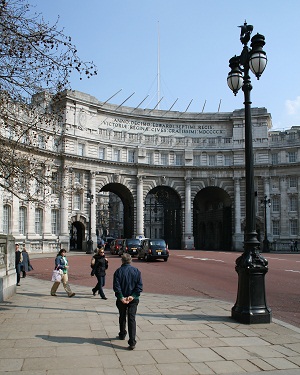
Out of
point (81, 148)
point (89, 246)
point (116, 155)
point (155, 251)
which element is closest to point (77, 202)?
point (81, 148)

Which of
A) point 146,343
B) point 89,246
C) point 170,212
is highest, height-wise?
point 170,212

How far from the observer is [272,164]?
58750 mm

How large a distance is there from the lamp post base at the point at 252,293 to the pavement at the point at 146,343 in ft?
0.73

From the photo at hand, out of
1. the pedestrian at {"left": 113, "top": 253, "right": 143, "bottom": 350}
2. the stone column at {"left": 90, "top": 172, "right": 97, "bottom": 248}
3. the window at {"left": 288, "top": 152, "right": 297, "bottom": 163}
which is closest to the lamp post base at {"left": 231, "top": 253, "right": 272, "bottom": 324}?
the pedestrian at {"left": 113, "top": 253, "right": 143, "bottom": 350}

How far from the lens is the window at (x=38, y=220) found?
47.7 metres

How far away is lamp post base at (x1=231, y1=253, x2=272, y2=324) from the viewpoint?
380 inches

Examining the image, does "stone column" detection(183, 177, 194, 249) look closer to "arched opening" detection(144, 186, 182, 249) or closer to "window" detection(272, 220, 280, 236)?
"arched opening" detection(144, 186, 182, 249)

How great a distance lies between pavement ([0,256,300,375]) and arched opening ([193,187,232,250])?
4836 centimetres

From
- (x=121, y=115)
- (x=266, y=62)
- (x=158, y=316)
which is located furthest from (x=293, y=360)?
(x=121, y=115)

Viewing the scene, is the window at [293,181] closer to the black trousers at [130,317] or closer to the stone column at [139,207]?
the stone column at [139,207]

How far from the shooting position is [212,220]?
66.2 meters

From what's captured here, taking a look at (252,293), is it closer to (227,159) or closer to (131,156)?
(131,156)

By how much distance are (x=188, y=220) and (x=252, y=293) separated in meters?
49.5

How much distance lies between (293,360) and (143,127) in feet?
178
